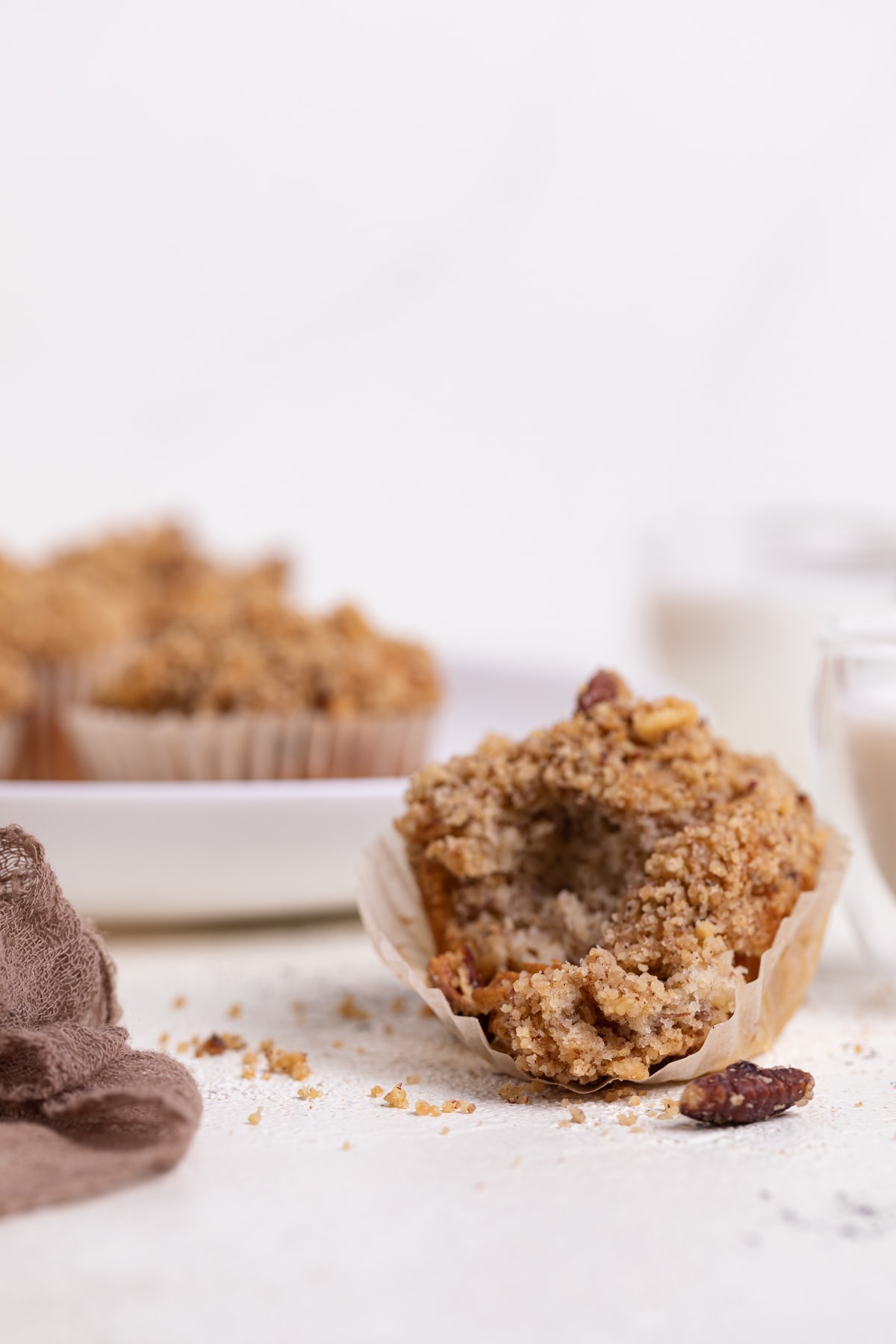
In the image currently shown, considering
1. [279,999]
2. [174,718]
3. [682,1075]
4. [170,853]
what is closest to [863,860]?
[682,1075]

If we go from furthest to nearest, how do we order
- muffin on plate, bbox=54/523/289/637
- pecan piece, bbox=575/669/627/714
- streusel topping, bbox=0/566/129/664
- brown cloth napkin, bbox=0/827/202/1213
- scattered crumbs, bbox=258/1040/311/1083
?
muffin on plate, bbox=54/523/289/637 < streusel topping, bbox=0/566/129/664 < pecan piece, bbox=575/669/627/714 < scattered crumbs, bbox=258/1040/311/1083 < brown cloth napkin, bbox=0/827/202/1213

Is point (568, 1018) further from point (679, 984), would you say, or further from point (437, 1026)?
point (437, 1026)

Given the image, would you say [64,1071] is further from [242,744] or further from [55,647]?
[55,647]

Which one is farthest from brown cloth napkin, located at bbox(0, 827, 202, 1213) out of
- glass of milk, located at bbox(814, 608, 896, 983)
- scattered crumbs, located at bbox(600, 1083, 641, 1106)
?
glass of milk, located at bbox(814, 608, 896, 983)

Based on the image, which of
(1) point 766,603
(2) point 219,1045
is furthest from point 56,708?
(2) point 219,1045

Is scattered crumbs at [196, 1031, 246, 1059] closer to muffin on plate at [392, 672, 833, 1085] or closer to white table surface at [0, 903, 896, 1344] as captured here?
white table surface at [0, 903, 896, 1344]

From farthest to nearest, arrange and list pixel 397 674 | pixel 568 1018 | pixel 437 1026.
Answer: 1. pixel 397 674
2. pixel 437 1026
3. pixel 568 1018

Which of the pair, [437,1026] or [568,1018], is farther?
[437,1026]
